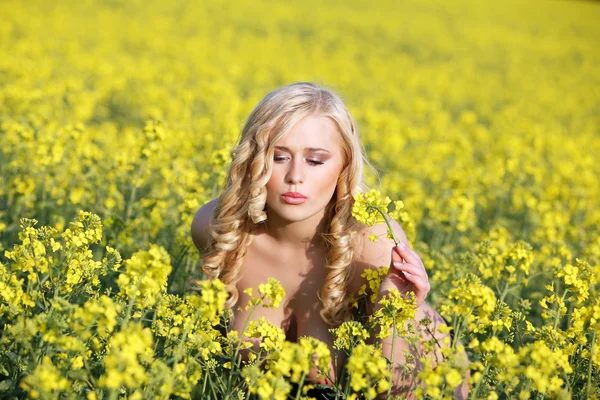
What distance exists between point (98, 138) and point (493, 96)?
32.4ft

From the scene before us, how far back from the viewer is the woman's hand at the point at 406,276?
2586 millimetres

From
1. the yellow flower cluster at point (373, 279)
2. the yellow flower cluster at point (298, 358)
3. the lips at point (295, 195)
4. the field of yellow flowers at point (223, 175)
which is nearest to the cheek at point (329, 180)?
the lips at point (295, 195)

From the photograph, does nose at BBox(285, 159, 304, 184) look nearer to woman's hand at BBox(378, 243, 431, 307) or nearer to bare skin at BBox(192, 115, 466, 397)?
bare skin at BBox(192, 115, 466, 397)

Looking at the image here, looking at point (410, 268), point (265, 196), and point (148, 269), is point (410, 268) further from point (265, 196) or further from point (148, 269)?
point (148, 269)

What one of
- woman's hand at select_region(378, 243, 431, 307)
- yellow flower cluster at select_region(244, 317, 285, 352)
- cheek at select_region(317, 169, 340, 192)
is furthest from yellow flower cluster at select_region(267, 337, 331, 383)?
cheek at select_region(317, 169, 340, 192)

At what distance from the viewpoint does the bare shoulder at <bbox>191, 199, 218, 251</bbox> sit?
3244mm

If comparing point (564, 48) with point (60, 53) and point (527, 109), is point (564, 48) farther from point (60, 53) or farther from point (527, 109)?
point (60, 53)

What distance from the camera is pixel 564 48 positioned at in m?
21.7

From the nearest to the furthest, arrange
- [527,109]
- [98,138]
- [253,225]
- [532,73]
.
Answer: [253,225] → [98,138] → [527,109] → [532,73]

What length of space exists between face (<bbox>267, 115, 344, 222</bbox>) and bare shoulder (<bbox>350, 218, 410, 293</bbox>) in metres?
0.26

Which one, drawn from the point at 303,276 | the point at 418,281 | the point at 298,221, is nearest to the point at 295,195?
the point at 298,221

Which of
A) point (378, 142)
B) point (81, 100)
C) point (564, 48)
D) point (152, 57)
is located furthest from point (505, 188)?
point (564, 48)

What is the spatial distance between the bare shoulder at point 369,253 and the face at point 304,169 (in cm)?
26

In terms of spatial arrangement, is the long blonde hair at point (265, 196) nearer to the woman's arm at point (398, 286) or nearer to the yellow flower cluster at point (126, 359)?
the woman's arm at point (398, 286)
